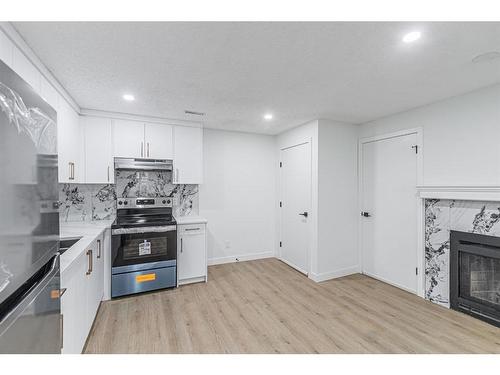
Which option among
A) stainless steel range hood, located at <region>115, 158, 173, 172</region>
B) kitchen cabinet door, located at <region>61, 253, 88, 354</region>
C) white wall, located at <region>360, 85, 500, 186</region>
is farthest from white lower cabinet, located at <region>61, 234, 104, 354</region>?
white wall, located at <region>360, 85, 500, 186</region>

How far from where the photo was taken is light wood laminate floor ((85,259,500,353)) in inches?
78.0

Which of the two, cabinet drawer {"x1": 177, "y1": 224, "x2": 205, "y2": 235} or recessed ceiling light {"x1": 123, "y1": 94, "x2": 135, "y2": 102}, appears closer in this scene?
recessed ceiling light {"x1": 123, "y1": 94, "x2": 135, "y2": 102}

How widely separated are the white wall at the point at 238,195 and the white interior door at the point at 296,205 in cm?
33

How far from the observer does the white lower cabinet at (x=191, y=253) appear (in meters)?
3.22

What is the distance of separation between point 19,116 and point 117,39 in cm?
Result: 105

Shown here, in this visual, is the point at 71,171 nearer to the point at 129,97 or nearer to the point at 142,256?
the point at 129,97

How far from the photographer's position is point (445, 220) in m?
2.65

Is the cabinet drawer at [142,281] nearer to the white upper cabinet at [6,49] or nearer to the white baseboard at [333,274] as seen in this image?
the white baseboard at [333,274]

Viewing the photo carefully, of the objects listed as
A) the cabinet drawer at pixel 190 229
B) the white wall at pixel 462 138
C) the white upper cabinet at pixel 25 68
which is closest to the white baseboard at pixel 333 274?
the white wall at pixel 462 138

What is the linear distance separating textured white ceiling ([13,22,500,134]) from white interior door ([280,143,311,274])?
1.03 m

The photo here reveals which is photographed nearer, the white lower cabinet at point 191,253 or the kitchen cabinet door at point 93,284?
the kitchen cabinet door at point 93,284

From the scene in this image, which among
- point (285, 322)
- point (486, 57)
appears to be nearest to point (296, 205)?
point (285, 322)

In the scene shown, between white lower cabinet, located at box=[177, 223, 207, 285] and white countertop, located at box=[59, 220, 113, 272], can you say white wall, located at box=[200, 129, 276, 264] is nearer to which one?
white lower cabinet, located at box=[177, 223, 207, 285]
